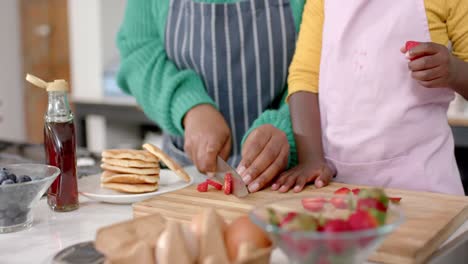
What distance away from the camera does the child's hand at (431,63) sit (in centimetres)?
95

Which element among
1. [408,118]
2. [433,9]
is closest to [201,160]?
[408,118]

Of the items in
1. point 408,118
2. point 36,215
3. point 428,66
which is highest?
point 428,66

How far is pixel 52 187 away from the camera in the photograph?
103 cm

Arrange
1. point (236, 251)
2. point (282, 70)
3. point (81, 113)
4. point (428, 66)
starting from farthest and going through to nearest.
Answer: point (81, 113)
point (282, 70)
point (428, 66)
point (236, 251)

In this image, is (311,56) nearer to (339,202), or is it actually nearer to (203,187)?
(203,187)

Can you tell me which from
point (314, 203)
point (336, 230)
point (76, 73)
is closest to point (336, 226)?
point (336, 230)

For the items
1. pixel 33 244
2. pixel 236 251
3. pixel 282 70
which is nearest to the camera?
pixel 236 251

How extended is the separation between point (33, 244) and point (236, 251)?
34cm

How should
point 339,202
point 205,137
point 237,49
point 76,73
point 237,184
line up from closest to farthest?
point 339,202, point 237,184, point 205,137, point 237,49, point 76,73

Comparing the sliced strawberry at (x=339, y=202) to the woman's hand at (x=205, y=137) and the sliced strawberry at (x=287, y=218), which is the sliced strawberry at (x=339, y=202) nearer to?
the sliced strawberry at (x=287, y=218)

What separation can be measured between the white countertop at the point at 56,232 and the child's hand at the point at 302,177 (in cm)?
26

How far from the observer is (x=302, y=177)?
1094 mm

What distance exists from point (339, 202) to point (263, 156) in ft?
1.36

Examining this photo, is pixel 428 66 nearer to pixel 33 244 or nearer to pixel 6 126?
pixel 33 244
